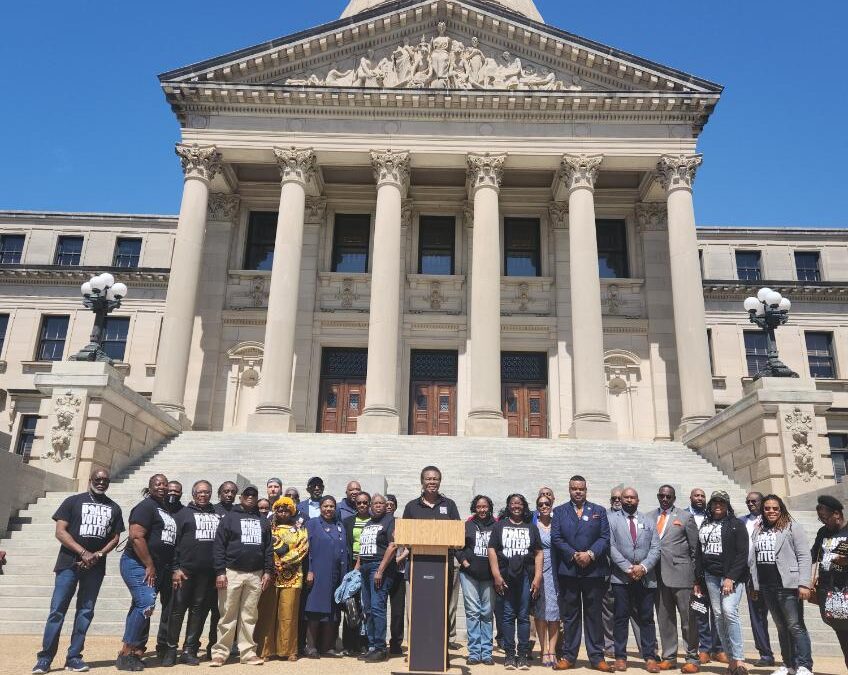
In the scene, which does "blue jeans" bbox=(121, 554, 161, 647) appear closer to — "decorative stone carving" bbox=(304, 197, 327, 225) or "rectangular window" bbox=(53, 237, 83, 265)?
"decorative stone carving" bbox=(304, 197, 327, 225)

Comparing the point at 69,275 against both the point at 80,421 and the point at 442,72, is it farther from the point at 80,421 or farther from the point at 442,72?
the point at 80,421

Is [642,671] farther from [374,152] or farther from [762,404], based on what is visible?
[374,152]

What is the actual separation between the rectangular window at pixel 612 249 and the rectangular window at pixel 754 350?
462 inches

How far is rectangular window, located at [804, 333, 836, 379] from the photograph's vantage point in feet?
119

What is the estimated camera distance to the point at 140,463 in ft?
61.1

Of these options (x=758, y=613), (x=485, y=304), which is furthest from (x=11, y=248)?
(x=758, y=613)

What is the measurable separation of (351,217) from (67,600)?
76.9 ft

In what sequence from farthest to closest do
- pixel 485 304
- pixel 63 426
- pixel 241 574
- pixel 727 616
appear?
1. pixel 485 304
2. pixel 63 426
3. pixel 241 574
4. pixel 727 616

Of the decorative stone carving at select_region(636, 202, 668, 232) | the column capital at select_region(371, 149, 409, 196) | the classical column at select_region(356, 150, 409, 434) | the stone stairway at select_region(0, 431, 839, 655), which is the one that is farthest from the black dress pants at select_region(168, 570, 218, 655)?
the decorative stone carving at select_region(636, 202, 668, 232)

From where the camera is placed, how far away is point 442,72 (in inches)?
1052

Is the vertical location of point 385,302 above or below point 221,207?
below

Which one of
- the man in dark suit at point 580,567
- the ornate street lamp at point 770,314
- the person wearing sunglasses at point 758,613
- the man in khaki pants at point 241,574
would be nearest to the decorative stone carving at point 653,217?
the ornate street lamp at point 770,314

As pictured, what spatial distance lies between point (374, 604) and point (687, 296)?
19.2m

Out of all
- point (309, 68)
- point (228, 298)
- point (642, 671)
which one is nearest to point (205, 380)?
point (228, 298)
